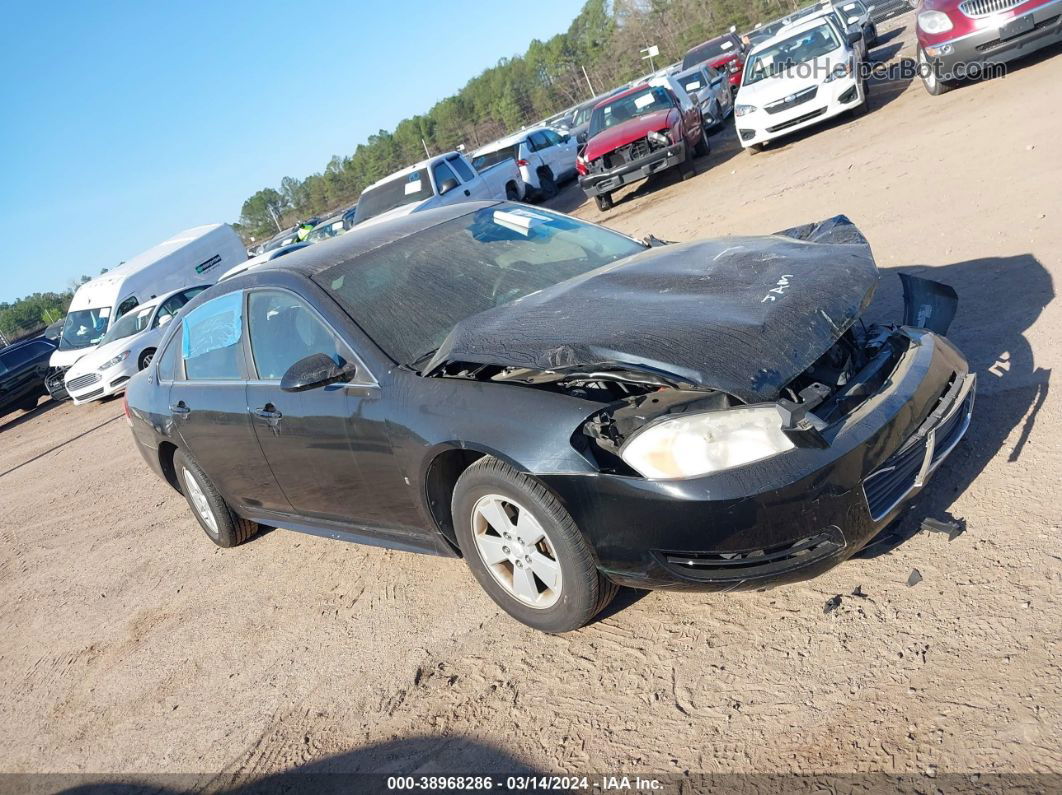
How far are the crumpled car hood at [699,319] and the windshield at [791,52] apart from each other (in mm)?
12039

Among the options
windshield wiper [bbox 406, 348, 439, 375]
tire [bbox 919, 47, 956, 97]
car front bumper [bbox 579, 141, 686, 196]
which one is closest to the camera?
windshield wiper [bbox 406, 348, 439, 375]

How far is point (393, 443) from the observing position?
3.88 m

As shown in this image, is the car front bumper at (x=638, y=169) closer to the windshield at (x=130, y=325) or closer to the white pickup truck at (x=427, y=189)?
the white pickup truck at (x=427, y=189)

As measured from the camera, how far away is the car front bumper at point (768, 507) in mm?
3010

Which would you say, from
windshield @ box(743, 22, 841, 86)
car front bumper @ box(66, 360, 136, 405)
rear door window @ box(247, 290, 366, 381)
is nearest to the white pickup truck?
car front bumper @ box(66, 360, 136, 405)

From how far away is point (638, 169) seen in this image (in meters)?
15.3

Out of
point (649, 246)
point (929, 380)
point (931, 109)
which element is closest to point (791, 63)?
point (931, 109)

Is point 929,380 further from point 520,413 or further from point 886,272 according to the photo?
point 886,272

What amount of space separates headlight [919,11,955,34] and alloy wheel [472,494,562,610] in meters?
12.0

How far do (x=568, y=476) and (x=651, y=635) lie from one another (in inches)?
31.0

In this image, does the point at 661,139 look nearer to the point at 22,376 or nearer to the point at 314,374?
the point at 314,374

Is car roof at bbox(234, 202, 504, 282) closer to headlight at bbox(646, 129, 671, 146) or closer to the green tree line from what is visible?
headlight at bbox(646, 129, 671, 146)

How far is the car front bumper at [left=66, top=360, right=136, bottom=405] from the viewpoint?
54.5 feet

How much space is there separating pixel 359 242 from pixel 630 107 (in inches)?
507
